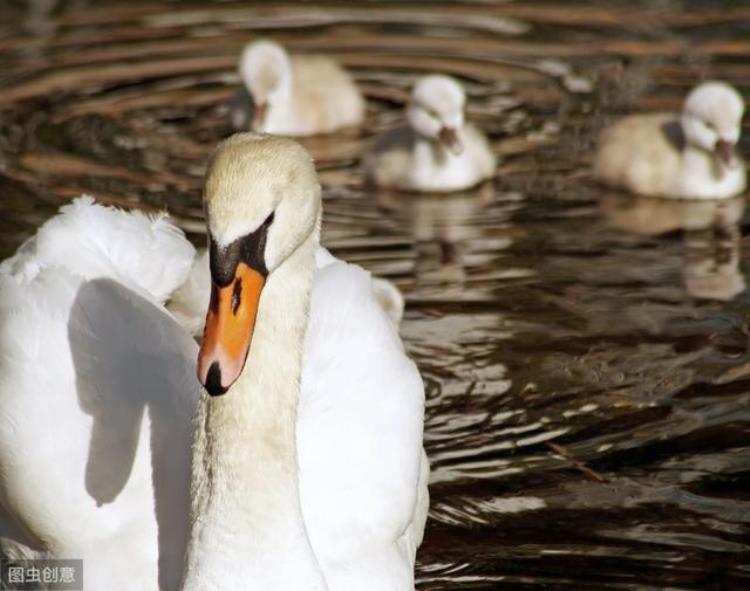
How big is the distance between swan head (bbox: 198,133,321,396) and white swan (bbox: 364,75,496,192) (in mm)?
5120

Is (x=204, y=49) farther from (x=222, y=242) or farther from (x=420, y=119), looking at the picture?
(x=222, y=242)

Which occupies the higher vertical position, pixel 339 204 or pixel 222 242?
pixel 222 242

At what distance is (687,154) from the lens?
9508 mm

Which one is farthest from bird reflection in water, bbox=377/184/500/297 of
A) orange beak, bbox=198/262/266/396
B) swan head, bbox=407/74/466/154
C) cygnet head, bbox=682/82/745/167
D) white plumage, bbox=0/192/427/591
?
orange beak, bbox=198/262/266/396

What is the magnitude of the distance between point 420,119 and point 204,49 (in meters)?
2.85

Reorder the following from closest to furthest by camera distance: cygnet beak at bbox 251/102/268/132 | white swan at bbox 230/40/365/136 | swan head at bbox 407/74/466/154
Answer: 1. swan head at bbox 407/74/466/154
2. cygnet beak at bbox 251/102/268/132
3. white swan at bbox 230/40/365/136

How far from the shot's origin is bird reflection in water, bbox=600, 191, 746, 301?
7.89m

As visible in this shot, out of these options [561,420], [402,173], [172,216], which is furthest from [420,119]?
[561,420]

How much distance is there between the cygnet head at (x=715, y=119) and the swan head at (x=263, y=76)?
2.28 metres

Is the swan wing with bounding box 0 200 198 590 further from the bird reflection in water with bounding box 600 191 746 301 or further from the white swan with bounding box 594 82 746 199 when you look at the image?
the white swan with bounding box 594 82 746 199

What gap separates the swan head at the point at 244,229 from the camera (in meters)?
3.92

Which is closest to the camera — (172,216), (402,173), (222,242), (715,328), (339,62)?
(222,242)

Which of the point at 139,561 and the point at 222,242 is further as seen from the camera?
the point at 139,561

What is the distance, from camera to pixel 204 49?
12.0m
